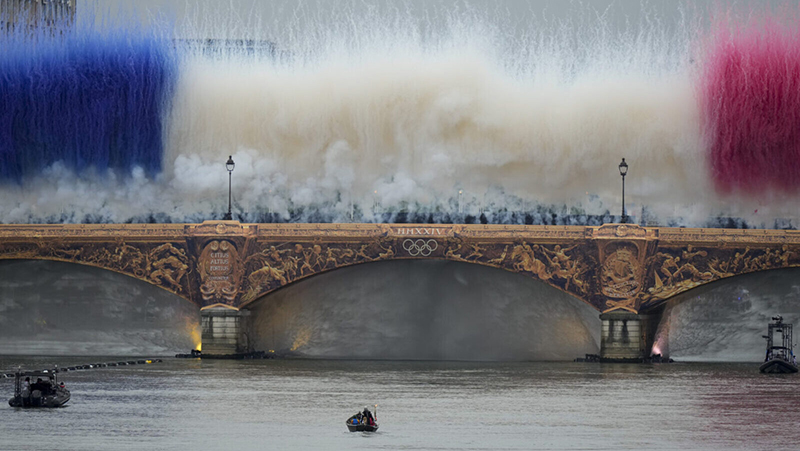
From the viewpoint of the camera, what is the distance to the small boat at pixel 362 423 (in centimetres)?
3359

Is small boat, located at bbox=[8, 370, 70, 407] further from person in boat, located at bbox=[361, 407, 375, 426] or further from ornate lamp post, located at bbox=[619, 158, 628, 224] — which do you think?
ornate lamp post, located at bbox=[619, 158, 628, 224]

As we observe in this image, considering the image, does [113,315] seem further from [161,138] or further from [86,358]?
[161,138]

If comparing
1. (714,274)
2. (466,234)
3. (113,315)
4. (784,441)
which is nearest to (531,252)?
(466,234)

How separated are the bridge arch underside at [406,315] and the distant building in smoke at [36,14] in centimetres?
1817

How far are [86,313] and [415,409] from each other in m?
31.5

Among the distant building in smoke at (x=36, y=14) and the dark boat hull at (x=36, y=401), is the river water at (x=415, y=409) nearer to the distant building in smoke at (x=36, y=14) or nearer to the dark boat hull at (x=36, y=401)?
the dark boat hull at (x=36, y=401)

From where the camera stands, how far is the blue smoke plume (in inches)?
2549

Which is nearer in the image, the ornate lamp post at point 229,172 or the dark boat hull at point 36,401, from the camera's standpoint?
the dark boat hull at point 36,401

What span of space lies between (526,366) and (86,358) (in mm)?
19942

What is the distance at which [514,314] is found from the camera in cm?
6481

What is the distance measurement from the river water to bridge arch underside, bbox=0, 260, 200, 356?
28.2ft

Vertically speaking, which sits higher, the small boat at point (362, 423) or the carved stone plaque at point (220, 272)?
the carved stone plaque at point (220, 272)

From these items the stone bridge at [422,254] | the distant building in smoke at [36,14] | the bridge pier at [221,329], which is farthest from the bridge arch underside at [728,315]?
the distant building in smoke at [36,14]

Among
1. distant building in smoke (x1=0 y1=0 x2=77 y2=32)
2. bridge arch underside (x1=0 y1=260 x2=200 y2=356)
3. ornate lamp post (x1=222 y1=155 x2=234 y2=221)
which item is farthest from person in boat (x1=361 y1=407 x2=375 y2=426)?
distant building in smoke (x1=0 y1=0 x2=77 y2=32)
